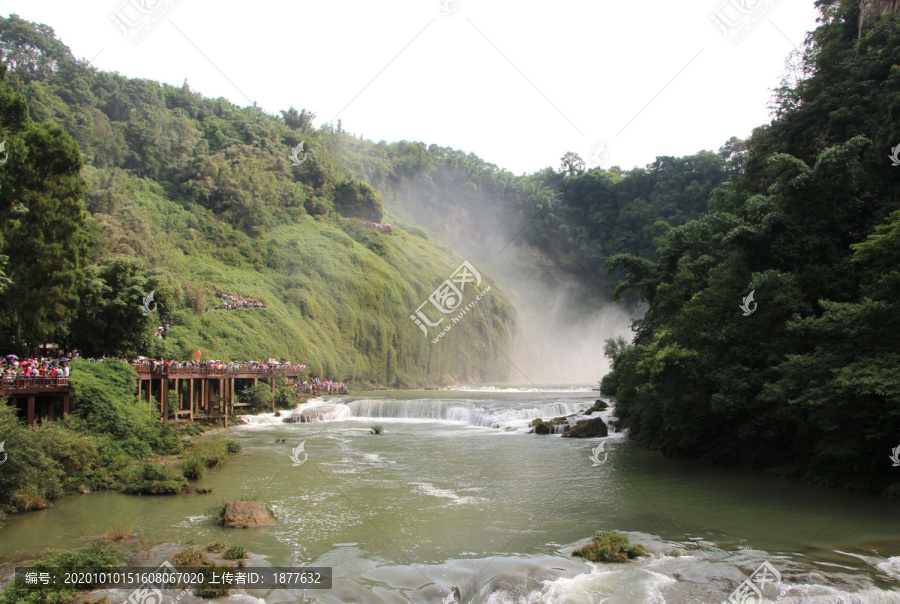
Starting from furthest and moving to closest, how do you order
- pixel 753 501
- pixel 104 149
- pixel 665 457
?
pixel 104 149 → pixel 665 457 → pixel 753 501

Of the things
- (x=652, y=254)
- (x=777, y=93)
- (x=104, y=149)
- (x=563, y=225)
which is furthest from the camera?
(x=563, y=225)

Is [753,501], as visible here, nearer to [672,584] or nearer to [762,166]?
[672,584]

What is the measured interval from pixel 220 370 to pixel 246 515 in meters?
19.9

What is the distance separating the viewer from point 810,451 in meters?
18.4

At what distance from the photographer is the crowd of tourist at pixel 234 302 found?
49319 mm

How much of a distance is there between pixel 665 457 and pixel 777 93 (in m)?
21.2

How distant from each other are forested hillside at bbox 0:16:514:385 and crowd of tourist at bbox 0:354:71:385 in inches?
55.4

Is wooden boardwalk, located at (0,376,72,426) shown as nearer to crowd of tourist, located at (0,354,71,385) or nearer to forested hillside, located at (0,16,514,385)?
crowd of tourist, located at (0,354,71,385)

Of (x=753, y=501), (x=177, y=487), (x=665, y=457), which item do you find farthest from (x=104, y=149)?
(x=753, y=501)

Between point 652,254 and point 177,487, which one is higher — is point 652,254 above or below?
above
